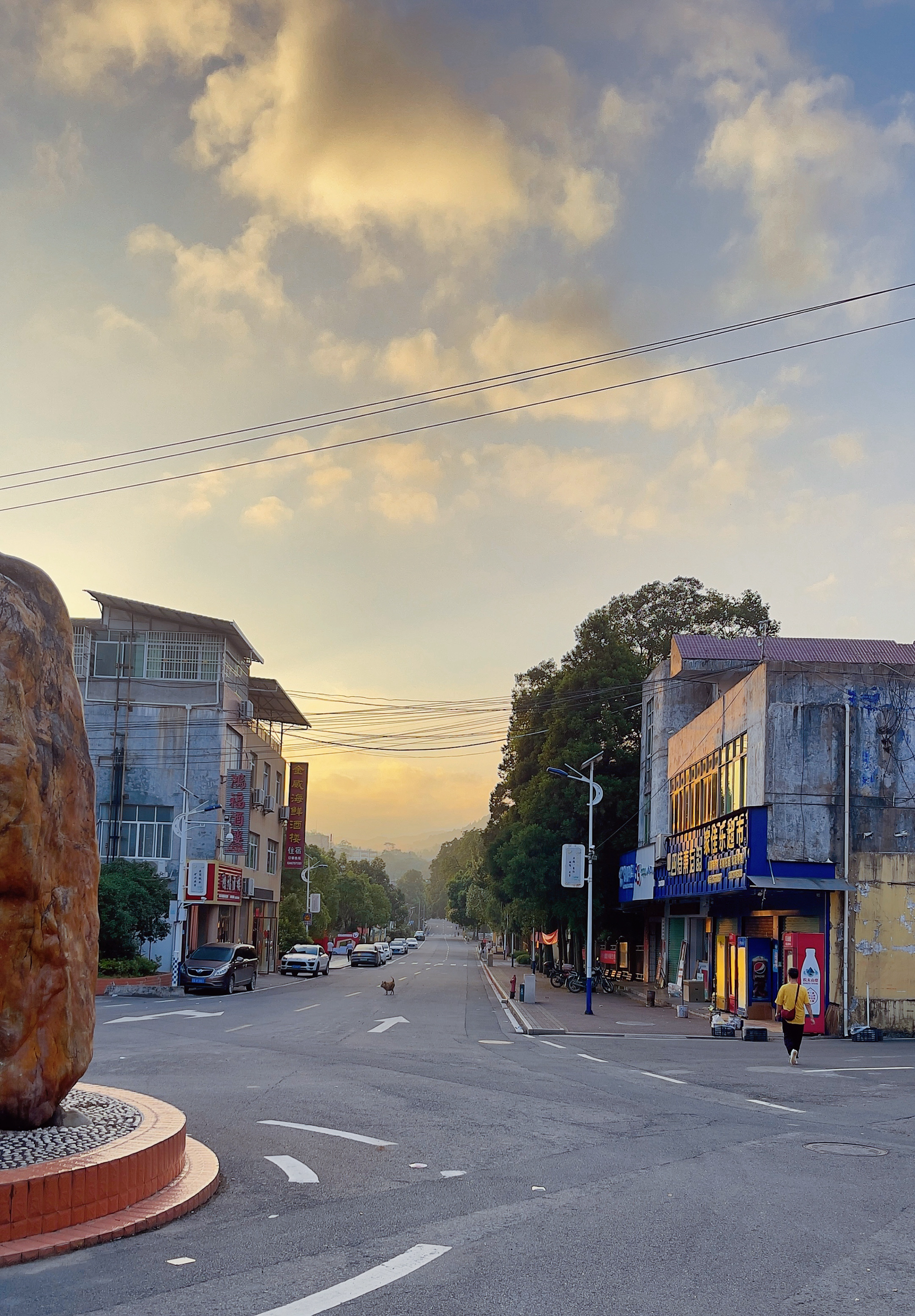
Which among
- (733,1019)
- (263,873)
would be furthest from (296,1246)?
(263,873)

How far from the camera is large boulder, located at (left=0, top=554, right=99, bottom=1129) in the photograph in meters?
7.88

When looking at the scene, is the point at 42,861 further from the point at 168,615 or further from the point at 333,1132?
the point at 168,615

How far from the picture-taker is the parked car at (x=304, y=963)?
56.4m

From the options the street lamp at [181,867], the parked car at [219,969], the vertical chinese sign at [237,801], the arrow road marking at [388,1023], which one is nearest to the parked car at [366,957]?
the vertical chinese sign at [237,801]

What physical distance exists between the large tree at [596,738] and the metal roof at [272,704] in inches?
499

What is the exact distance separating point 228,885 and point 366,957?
20.6 metres

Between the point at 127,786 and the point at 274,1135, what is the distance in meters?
42.3

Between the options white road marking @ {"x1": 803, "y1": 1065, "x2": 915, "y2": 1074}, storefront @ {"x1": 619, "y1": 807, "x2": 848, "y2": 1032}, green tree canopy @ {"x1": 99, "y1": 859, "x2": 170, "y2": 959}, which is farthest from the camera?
green tree canopy @ {"x1": 99, "y1": 859, "x2": 170, "y2": 959}

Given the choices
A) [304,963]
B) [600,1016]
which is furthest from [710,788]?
[304,963]

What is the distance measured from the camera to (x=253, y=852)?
6178 cm

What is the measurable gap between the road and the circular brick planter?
0.45ft

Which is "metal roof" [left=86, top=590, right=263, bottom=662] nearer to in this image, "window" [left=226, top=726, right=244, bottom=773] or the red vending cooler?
"window" [left=226, top=726, right=244, bottom=773]

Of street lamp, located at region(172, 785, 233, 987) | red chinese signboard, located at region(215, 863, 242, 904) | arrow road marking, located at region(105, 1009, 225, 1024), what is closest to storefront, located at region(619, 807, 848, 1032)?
arrow road marking, located at region(105, 1009, 225, 1024)

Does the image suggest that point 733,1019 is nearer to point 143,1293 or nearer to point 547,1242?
point 547,1242
